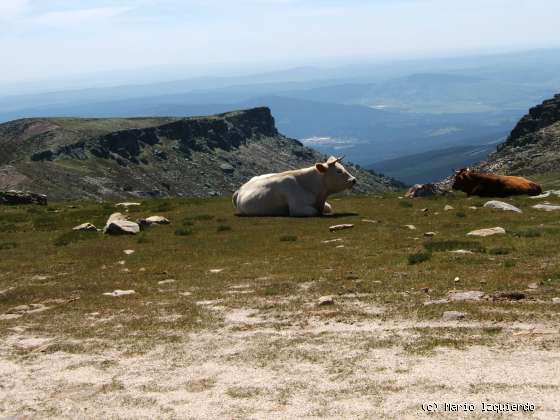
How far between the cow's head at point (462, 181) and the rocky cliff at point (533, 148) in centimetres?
5490

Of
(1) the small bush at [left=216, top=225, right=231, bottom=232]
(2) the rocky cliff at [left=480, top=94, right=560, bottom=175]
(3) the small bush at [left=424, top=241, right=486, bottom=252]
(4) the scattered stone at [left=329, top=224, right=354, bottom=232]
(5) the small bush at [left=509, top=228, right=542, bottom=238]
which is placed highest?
(3) the small bush at [left=424, top=241, right=486, bottom=252]

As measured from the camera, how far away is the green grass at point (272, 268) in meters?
13.9

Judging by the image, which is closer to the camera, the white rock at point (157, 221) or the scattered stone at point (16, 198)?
the white rock at point (157, 221)

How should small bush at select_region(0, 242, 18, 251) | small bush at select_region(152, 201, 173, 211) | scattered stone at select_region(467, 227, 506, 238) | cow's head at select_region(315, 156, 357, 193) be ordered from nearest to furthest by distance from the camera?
scattered stone at select_region(467, 227, 506, 238) < small bush at select_region(0, 242, 18, 251) < cow's head at select_region(315, 156, 357, 193) < small bush at select_region(152, 201, 173, 211)

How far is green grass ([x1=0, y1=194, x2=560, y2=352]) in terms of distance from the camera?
45.6ft

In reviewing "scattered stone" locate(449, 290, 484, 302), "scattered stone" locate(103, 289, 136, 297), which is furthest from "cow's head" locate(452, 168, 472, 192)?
"scattered stone" locate(103, 289, 136, 297)

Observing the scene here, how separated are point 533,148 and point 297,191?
322 feet

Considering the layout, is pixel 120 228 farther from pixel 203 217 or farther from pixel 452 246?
pixel 452 246

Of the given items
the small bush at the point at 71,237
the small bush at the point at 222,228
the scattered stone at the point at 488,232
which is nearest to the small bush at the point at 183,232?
the small bush at the point at 222,228

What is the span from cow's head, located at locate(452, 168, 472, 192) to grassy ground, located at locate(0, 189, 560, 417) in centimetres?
935

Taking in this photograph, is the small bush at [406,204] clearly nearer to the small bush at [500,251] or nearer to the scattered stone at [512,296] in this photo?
the small bush at [500,251]

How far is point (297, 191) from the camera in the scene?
3102 centimetres

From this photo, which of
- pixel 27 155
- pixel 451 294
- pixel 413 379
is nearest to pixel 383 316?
pixel 451 294

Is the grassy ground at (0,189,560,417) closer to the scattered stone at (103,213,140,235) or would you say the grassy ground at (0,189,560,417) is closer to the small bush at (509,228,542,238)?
the small bush at (509,228,542,238)
